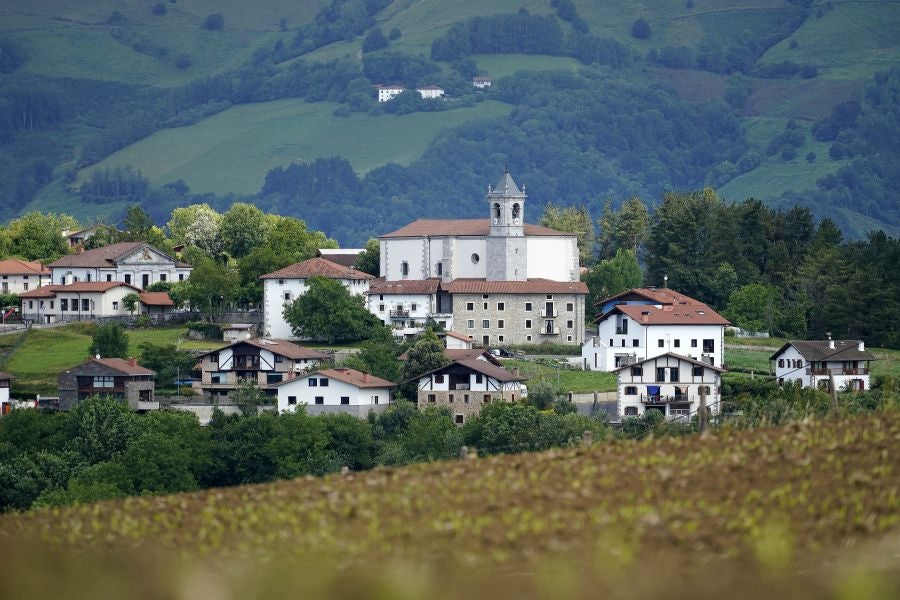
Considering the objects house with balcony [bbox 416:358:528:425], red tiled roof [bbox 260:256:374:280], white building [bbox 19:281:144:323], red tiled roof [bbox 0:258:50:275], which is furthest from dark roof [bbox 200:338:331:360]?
red tiled roof [bbox 0:258:50:275]

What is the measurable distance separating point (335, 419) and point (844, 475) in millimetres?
40535

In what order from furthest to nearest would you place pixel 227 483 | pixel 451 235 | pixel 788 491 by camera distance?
1. pixel 451 235
2. pixel 227 483
3. pixel 788 491

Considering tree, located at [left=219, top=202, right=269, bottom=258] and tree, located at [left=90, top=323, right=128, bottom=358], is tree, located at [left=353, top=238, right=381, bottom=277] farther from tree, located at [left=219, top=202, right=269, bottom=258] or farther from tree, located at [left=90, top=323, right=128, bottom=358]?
tree, located at [left=90, top=323, right=128, bottom=358]

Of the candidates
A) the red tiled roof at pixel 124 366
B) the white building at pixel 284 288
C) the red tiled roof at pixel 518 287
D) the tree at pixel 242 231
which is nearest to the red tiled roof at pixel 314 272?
the white building at pixel 284 288

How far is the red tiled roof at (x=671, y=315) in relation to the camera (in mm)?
71062

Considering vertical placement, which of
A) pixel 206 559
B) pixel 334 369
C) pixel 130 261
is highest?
pixel 130 261

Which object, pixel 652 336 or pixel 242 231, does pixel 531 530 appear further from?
pixel 242 231

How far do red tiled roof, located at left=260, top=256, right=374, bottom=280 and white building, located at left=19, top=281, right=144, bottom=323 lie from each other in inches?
301

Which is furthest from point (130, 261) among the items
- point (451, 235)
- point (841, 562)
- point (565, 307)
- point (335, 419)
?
point (841, 562)

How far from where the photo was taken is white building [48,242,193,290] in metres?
86.8

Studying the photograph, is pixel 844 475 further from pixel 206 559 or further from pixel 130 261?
pixel 130 261

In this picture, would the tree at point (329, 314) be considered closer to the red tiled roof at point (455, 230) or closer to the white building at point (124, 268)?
the red tiled roof at point (455, 230)

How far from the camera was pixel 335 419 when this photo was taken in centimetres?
5838

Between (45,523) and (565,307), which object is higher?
(565,307)
